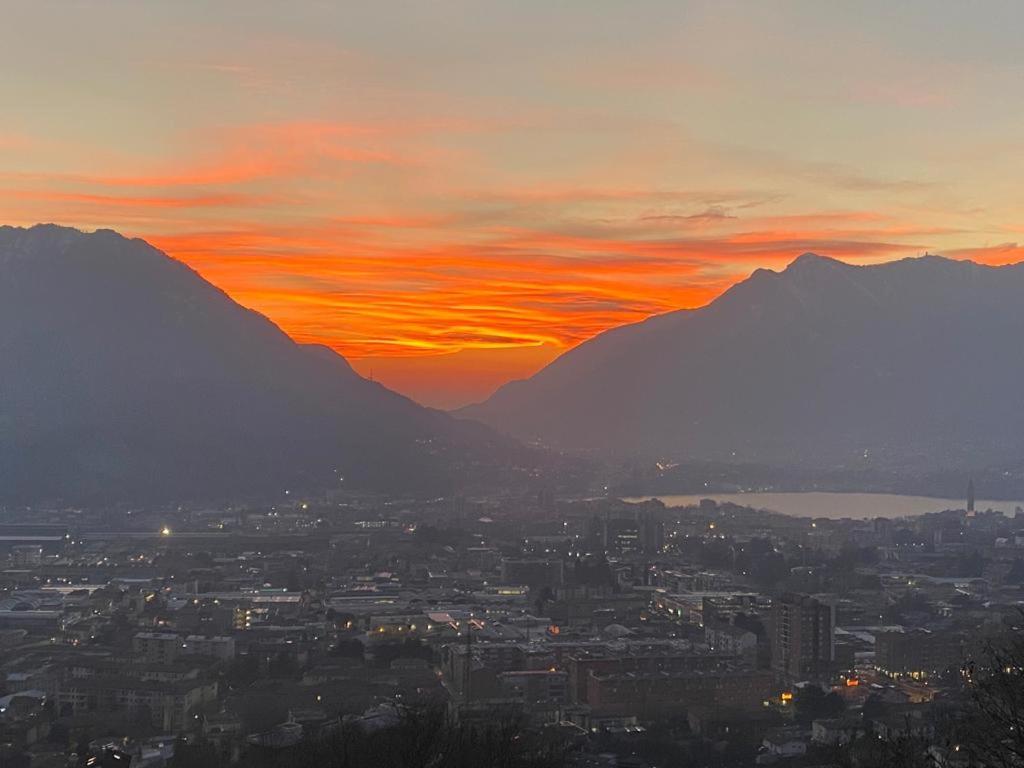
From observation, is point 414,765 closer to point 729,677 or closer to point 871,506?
point 729,677

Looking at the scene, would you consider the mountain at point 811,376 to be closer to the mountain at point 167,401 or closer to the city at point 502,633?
the mountain at point 167,401

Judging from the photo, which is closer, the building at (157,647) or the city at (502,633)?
the city at (502,633)

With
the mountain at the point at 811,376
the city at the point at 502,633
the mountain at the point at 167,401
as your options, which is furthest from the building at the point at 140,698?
the mountain at the point at 811,376

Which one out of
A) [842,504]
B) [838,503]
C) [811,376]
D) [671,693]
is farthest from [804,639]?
[811,376]

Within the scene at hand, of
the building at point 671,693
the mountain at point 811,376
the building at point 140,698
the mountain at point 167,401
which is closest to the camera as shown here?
the building at point 140,698

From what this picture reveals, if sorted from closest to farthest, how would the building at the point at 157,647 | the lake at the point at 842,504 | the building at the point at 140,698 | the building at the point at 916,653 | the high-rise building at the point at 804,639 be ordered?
the building at the point at 140,698
the building at the point at 157,647
the building at the point at 916,653
the high-rise building at the point at 804,639
the lake at the point at 842,504

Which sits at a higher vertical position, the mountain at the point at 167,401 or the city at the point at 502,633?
the mountain at the point at 167,401
